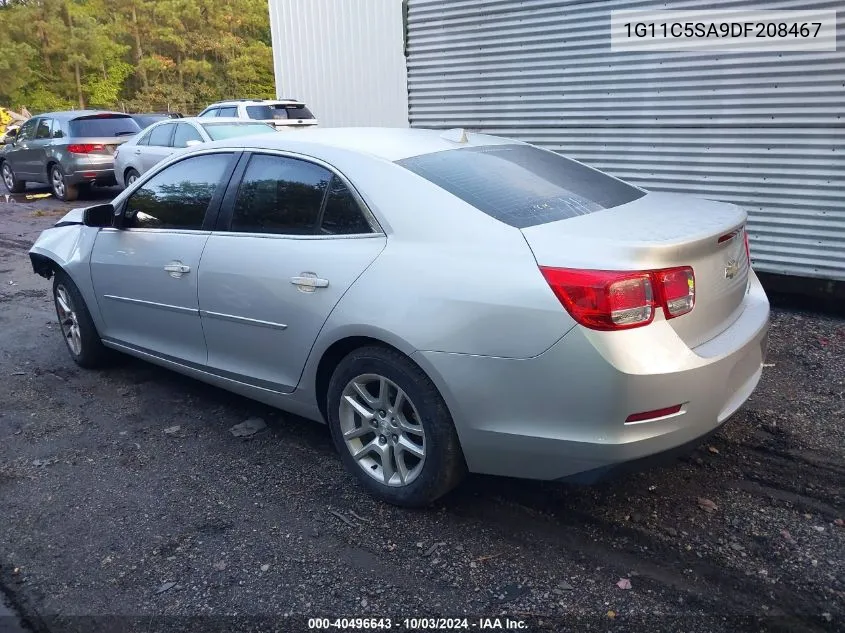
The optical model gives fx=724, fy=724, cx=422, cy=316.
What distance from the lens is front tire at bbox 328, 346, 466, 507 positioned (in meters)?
2.97

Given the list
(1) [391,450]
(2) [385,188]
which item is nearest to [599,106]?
(2) [385,188]

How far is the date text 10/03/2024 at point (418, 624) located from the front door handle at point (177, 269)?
2.14m

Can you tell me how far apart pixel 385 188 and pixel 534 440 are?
4.25 feet

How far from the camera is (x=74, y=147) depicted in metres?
14.5

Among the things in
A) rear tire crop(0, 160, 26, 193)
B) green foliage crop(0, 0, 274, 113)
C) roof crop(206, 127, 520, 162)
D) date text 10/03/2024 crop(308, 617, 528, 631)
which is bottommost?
date text 10/03/2024 crop(308, 617, 528, 631)

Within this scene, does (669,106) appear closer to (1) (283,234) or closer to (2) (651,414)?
(1) (283,234)

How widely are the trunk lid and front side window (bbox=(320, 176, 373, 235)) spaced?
32.4 inches

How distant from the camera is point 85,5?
51.2m

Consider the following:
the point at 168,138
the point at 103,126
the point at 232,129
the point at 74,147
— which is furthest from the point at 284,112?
the point at 74,147

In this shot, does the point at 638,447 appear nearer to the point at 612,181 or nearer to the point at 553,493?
the point at 553,493

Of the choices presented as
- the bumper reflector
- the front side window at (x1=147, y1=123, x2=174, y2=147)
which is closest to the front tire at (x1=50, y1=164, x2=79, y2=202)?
the front side window at (x1=147, y1=123, x2=174, y2=147)

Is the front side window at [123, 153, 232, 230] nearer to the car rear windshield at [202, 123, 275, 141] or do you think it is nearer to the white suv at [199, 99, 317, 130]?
the car rear windshield at [202, 123, 275, 141]

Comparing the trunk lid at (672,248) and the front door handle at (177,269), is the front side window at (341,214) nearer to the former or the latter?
the trunk lid at (672,248)

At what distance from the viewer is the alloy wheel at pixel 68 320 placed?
509cm
